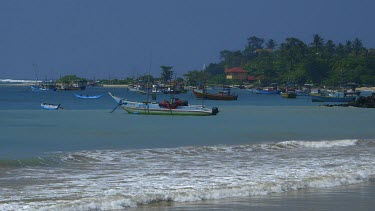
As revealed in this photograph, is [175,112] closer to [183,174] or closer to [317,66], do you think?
[183,174]

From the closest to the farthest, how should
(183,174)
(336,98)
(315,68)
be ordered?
(183,174)
(336,98)
(315,68)

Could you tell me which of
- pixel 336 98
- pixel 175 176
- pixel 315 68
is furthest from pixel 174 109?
pixel 315 68

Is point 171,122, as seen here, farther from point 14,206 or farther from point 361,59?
point 361,59

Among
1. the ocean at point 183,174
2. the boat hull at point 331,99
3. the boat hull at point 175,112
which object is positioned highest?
the ocean at point 183,174

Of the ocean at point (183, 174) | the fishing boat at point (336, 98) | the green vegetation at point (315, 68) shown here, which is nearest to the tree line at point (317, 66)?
the green vegetation at point (315, 68)

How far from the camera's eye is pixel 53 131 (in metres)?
41.1

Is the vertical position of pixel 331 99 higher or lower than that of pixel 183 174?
lower

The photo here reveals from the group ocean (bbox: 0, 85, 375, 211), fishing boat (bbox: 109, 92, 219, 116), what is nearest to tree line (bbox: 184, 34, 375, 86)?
fishing boat (bbox: 109, 92, 219, 116)

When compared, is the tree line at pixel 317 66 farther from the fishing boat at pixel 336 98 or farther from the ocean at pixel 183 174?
Result: the ocean at pixel 183 174

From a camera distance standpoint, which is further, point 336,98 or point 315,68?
point 315,68

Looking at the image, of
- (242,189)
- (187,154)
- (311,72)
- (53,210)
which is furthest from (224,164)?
(311,72)

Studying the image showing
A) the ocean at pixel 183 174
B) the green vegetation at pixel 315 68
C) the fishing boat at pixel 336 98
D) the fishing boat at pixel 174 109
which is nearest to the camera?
the ocean at pixel 183 174

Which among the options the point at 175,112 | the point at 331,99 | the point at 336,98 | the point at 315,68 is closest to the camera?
the point at 175,112

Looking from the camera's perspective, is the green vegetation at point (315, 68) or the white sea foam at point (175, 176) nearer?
the white sea foam at point (175, 176)
